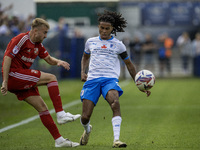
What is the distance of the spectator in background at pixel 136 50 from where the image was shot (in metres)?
27.0

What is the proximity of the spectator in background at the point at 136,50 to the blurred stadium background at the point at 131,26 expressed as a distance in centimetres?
16

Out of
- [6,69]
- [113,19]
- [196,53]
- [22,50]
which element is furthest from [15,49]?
[196,53]

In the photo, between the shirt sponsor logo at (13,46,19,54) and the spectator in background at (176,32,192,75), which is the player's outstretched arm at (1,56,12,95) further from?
the spectator in background at (176,32,192,75)

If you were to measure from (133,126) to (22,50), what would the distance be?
3.50 m

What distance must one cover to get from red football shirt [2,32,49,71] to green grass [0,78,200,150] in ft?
4.35

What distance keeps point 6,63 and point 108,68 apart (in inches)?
63.4

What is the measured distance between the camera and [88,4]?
32781mm

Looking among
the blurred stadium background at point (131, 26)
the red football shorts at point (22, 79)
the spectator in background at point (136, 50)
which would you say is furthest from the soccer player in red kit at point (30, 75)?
the spectator in background at point (136, 50)

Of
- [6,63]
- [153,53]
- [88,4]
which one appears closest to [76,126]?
[6,63]

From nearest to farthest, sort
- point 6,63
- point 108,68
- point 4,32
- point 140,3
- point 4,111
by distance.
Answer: point 6,63
point 108,68
point 4,111
point 4,32
point 140,3

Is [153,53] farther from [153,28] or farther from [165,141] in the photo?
[165,141]

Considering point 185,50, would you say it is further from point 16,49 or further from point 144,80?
point 16,49

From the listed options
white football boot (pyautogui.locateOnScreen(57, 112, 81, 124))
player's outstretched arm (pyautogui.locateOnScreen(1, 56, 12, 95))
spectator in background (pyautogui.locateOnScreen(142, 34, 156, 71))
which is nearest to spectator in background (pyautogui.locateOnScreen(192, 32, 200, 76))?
spectator in background (pyautogui.locateOnScreen(142, 34, 156, 71))

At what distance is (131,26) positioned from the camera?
3059 cm
